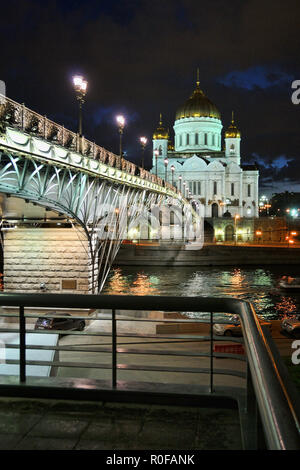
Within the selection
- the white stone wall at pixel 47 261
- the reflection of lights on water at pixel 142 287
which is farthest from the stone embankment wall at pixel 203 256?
the white stone wall at pixel 47 261

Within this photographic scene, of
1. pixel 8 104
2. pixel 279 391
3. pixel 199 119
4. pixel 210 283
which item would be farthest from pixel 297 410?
pixel 199 119

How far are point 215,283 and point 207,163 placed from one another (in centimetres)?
7241

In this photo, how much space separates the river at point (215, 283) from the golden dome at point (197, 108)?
227 feet

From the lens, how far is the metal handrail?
5.40 feet

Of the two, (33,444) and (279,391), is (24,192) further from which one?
(279,391)

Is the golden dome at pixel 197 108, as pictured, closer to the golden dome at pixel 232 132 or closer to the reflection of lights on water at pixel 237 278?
the golden dome at pixel 232 132

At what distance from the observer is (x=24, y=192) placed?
51.1 feet

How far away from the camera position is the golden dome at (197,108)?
11831cm

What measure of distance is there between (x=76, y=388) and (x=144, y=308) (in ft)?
3.37

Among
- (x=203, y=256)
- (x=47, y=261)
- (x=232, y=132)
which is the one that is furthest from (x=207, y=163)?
(x=47, y=261)

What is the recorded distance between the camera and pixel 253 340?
2570 millimetres

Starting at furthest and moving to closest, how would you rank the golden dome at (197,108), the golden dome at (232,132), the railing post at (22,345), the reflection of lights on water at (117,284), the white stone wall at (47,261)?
the golden dome at (232,132) < the golden dome at (197,108) < the reflection of lights on water at (117,284) < the white stone wall at (47,261) < the railing post at (22,345)

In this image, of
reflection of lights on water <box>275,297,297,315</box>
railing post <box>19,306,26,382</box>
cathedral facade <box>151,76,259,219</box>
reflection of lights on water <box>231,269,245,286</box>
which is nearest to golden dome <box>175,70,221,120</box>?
cathedral facade <box>151,76,259,219</box>

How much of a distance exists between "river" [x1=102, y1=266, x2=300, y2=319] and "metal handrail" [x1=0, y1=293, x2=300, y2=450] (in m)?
27.0
